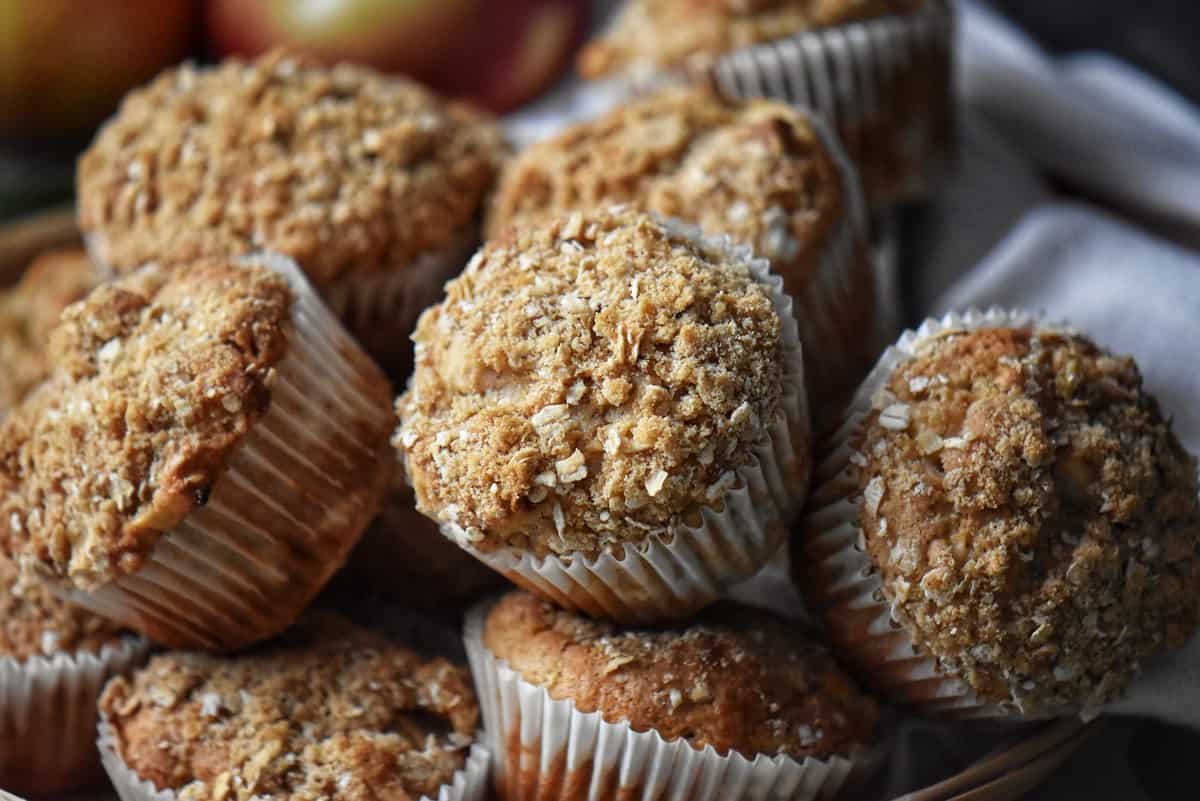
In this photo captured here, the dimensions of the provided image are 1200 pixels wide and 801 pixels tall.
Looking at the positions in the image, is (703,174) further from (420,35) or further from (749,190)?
(420,35)

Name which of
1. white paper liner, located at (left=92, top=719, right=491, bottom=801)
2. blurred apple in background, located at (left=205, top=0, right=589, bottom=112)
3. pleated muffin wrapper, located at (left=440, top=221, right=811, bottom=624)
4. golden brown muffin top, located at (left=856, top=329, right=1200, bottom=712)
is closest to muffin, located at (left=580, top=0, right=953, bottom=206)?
blurred apple in background, located at (left=205, top=0, right=589, bottom=112)

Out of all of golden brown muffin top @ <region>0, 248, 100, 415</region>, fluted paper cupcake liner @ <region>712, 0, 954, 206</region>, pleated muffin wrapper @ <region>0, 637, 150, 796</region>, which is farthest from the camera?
fluted paper cupcake liner @ <region>712, 0, 954, 206</region>

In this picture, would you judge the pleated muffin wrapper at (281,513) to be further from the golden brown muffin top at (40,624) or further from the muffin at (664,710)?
the muffin at (664,710)

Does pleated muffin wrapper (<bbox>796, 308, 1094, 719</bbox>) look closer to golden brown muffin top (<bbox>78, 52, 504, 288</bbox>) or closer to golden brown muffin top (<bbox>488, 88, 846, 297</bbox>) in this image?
golden brown muffin top (<bbox>488, 88, 846, 297</bbox>)

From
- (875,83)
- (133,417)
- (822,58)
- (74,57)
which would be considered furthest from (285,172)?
(74,57)

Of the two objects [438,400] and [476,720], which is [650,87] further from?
[476,720]

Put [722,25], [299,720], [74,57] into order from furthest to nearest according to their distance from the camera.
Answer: [74,57], [722,25], [299,720]
